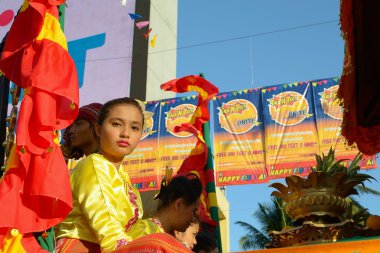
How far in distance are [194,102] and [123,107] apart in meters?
7.25

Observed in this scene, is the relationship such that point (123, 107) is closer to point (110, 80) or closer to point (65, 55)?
point (65, 55)

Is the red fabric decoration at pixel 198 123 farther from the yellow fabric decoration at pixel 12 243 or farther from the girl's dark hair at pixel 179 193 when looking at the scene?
the yellow fabric decoration at pixel 12 243

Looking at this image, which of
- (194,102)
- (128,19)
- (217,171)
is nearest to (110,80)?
(128,19)

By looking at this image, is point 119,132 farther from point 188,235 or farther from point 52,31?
point 188,235

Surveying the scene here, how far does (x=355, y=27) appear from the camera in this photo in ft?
9.88

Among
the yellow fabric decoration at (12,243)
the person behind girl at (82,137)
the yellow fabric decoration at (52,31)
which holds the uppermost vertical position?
the yellow fabric decoration at (52,31)

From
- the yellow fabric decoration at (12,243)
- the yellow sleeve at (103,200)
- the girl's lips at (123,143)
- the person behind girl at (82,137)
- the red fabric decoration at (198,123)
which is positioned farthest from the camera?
the red fabric decoration at (198,123)

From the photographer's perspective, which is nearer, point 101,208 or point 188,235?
point 101,208

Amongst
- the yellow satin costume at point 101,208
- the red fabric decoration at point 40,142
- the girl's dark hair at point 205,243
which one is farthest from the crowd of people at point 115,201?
the girl's dark hair at point 205,243

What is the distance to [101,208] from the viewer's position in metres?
1.98

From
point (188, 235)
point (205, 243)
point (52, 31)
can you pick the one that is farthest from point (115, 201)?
point (205, 243)

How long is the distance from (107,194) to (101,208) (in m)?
0.07

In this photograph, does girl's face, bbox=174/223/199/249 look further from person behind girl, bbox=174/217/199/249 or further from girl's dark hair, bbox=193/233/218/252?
girl's dark hair, bbox=193/233/218/252

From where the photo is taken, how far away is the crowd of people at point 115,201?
198 cm
